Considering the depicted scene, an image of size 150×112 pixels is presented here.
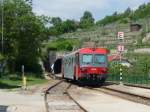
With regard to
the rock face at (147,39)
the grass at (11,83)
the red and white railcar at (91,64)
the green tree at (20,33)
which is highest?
the rock face at (147,39)

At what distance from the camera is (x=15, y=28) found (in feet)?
241

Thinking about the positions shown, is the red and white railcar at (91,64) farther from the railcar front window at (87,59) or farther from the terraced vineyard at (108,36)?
the terraced vineyard at (108,36)

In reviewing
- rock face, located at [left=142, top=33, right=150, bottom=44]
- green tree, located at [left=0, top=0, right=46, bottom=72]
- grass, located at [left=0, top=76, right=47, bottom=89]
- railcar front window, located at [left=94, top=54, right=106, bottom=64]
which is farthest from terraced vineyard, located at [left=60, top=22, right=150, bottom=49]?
railcar front window, located at [left=94, top=54, right=106, bottom=64]

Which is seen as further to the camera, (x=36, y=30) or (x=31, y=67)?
(x=31, y=67)

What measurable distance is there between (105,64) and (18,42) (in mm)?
28674

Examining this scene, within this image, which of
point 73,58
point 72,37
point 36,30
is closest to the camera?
point 73,58

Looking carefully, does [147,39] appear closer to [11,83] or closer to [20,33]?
[20,33]

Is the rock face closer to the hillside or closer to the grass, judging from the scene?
the hillside

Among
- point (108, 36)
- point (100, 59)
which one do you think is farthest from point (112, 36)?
point (100, 59)

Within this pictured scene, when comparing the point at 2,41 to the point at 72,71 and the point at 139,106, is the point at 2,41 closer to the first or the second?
the point at 72,71

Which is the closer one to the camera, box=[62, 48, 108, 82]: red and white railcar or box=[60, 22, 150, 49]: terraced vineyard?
box=[62, 48, 108, 82]: red and white railcar

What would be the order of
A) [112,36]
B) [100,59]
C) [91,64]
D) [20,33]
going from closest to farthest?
[91,64], [100,59], [20,33], [112,36]

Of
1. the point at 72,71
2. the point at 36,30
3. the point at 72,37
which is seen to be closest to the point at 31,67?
the point at 36,30

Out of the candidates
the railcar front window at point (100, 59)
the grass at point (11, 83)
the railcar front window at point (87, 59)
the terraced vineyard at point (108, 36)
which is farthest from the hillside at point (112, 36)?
the railcar front window at point (87, 59)
